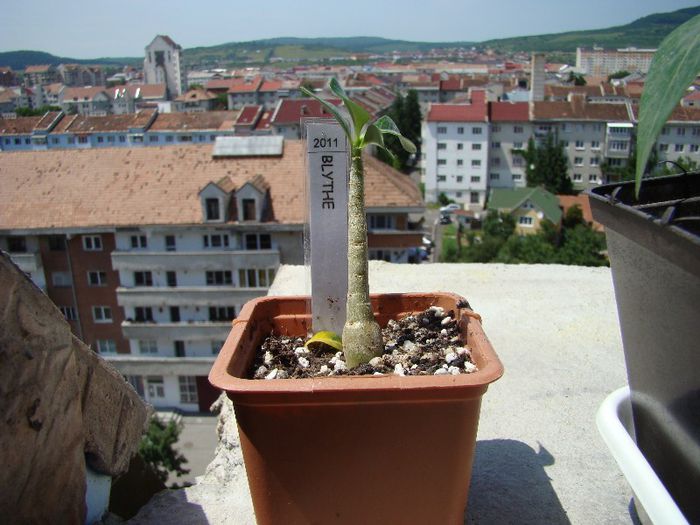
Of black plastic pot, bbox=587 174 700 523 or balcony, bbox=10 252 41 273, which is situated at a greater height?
black plastic pot, bbox=587 174 700 523

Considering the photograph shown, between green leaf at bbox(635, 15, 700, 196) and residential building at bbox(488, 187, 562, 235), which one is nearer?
green leaf at bbox(635, 15, 700, 196)

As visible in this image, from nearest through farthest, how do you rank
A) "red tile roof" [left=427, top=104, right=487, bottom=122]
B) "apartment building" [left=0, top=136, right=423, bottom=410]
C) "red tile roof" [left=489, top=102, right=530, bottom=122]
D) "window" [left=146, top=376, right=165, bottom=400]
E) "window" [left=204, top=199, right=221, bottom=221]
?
"window" [left=204, top=199, right=221, bottom=221] → "apartment building" [left=0, top=136, right=423, bottom=410] → "window" [left=146, top=376, right=165, bottom=400] → "red tile roof" [left=427, top=104, right=487, bottom=122] → "red tile roof" [left=489, top=102, right=530, bottom=122]

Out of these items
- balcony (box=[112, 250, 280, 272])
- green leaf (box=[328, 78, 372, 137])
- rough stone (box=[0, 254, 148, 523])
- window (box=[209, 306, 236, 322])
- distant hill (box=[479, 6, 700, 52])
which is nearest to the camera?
rough stone (box=[0, 254, 148, 523])

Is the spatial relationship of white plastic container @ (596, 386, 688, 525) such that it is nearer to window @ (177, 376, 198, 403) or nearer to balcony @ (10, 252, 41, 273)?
balcony @ (10, 252, 41, 273)

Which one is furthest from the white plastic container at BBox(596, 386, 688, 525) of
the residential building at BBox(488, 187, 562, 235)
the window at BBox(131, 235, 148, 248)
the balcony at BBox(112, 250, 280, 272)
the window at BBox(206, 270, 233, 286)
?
the residential building at BBox(488, 187, 562, 235)

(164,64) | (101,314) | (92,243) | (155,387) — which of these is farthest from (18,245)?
(164,64)

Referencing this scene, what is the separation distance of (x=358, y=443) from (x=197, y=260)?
13.5 m

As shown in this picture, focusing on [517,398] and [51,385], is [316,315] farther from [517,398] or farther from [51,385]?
[517,398]

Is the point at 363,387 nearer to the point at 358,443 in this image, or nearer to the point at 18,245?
the point at 358,443

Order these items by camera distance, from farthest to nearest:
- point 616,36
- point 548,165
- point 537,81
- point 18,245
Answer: point 616,36 → point 537,81 → point 548,165 → point 18,245

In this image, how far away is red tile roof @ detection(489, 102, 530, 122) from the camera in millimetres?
39469

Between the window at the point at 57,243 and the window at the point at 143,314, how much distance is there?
2.21 metres

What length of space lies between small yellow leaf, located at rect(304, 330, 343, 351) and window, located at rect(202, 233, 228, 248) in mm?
12647

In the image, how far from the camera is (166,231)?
1379 centimetres
